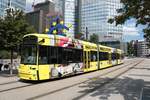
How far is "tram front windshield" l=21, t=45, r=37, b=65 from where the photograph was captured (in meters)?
16.4

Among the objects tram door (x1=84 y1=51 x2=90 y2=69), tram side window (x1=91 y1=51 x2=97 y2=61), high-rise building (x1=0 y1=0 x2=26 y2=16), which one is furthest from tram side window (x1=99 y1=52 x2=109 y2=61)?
high-rise building (x1=0 y1=0 x2=26 y2=16)

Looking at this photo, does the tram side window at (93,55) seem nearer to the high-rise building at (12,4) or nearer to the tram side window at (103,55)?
the tram side window at (103,55)

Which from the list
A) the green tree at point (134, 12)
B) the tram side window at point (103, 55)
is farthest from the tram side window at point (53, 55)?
the tram side window at point (103, 55)

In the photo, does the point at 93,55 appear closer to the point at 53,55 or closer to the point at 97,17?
the point at 53,55

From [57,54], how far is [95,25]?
10805 centimetres

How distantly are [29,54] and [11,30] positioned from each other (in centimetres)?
562

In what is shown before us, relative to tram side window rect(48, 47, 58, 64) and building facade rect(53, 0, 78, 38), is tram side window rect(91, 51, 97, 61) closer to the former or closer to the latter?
tram side window rect(48, 47, 58, 64)

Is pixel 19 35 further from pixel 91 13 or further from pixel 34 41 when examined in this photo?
pixel 91 13

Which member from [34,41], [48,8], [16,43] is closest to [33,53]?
[34,41]

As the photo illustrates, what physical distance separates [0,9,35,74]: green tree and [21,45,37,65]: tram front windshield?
4675mm

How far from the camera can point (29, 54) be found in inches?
658

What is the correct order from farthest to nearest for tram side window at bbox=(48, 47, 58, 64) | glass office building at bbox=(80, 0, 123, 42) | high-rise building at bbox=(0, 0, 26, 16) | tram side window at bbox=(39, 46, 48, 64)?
glass office building at bbox=(80, 0, 123, 42) < high-rise building at bbox=(0, 0, 26, 16) < tram side window at bbox=(48, 47, 58, 64) < tram side window at bbox=(39, 46, 48, 64)

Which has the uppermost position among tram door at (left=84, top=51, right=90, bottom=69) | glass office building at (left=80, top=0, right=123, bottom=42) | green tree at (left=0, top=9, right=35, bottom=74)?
glass office building at (left=80, top=0, right=123, bottom=42)

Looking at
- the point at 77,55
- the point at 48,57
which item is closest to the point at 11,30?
the point at 77,55
